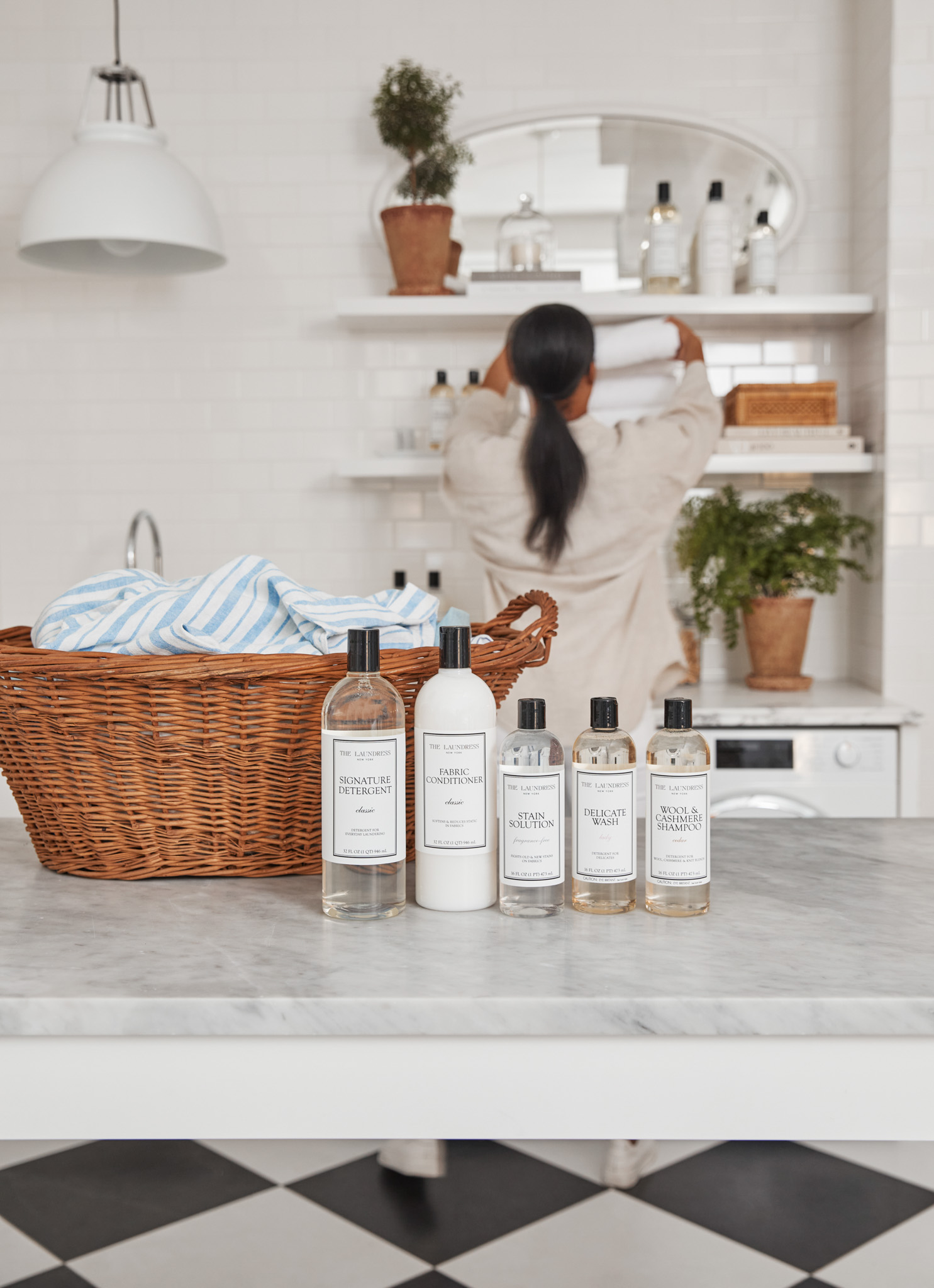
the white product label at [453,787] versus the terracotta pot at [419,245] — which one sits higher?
the terracotta pot at [419,245]

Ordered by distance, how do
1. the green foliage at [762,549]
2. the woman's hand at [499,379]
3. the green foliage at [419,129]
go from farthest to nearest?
the green foliage at [419,129] → the green foliage at [762,549] → the woman's hand at [499,379]

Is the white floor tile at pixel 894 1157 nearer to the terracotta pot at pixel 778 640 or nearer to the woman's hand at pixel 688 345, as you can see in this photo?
the terracotta pot at pixel 778 640

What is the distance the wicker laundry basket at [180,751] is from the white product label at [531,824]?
0.52 ft

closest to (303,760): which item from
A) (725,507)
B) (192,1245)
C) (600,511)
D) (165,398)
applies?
(192,1245)

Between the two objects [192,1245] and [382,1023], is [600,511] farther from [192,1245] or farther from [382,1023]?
[382,1023]

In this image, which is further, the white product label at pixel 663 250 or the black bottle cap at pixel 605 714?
the white product label at pixel 663 250

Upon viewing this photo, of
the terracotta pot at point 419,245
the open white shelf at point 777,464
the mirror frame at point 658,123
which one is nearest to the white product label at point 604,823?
the open white shelf at point 777,464

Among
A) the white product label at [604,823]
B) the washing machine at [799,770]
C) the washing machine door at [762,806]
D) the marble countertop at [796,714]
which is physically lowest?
the washing machine door at [762,806]

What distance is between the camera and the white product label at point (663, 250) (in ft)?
10.6

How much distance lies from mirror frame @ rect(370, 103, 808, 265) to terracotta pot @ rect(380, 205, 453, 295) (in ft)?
0.85

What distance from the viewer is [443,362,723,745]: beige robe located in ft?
7.83

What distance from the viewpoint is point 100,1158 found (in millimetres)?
2207

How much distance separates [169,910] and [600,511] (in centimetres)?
153

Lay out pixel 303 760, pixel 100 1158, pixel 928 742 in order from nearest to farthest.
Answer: pixel 303 760 < pixel 100 1158 < pixel 928 742
